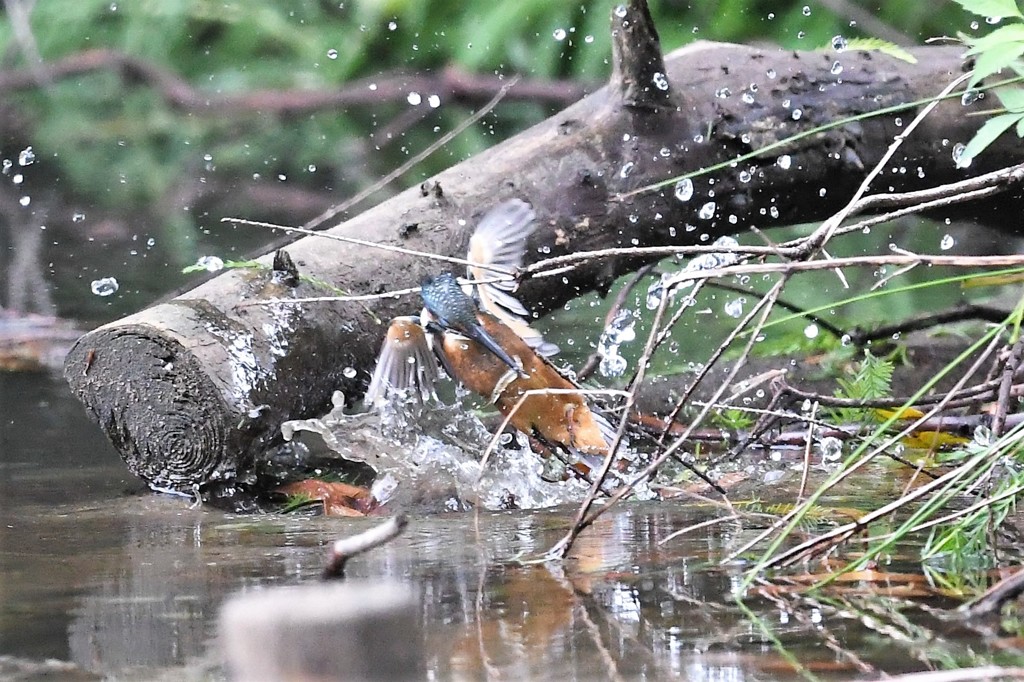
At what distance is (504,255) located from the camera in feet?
9.29

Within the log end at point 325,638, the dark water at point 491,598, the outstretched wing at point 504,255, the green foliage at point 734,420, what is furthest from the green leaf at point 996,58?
the green foliage at point 734,420

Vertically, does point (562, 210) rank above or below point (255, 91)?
below

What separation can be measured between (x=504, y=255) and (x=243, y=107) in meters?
8.76

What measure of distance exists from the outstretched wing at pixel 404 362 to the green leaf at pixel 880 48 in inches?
52.6

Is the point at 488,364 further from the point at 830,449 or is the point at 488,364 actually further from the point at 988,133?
the point at 988,133

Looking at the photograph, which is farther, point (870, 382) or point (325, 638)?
point (870, 382)

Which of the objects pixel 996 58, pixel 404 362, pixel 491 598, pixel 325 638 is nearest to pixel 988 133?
pixel 996 58

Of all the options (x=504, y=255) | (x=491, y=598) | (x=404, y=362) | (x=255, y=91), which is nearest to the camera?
(x=491, y=598)

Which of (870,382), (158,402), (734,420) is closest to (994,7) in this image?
(870,382)

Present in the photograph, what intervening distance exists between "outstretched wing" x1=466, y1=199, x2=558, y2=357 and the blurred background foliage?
7.57 ft

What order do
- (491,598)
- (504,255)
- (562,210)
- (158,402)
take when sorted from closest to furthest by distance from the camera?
(491,598), (158,402), (504,255), (562,210)

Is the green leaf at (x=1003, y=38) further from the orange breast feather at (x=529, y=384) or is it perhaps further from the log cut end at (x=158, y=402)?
the log cut end at (x=158, y=402)

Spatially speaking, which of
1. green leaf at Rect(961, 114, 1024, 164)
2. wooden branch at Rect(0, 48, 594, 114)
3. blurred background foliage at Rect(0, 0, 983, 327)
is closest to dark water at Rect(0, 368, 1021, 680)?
green leaf at Rect(961, 114, 1024, 164)

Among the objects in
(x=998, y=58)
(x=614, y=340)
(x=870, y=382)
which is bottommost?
(x=870, y=382)
